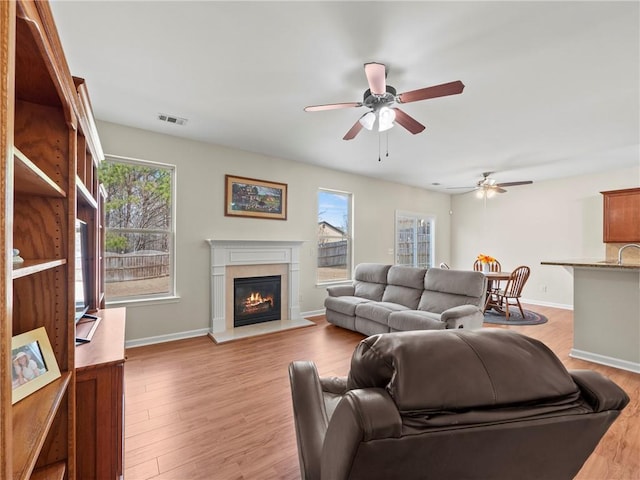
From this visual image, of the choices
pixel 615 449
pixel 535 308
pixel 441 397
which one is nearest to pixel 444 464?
pixel 441 397

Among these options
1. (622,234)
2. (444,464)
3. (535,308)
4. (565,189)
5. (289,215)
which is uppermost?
(565,189)

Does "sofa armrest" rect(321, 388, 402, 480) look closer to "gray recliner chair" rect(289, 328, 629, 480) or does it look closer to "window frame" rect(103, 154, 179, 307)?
"gray recliner chair" rect(289, 328, 629, 480)

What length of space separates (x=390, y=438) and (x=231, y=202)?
13.3 feet

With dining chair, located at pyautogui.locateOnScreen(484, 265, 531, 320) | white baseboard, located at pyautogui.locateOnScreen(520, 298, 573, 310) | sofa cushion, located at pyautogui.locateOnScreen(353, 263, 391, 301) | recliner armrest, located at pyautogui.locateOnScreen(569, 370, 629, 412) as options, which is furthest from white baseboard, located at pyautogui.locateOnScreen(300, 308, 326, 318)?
white baseboard, located at pyautogui.locateOnScreen(520, 298, 573, 310)

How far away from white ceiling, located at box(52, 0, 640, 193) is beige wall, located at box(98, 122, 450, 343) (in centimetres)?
24

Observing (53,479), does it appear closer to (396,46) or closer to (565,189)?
(396,46)

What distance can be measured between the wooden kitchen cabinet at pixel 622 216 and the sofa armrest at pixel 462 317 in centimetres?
334

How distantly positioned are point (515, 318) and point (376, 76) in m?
4.87

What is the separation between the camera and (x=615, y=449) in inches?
72.6

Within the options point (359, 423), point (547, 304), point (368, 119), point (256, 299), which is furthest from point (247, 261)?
point (547, 304)

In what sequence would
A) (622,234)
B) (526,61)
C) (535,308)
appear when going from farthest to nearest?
1. (535,308)
2. (622,234)
3. (526,61)

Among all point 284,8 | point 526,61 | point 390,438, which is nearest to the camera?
point 390,438

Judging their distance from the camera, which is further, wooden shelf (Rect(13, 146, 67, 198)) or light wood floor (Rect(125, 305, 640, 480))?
light wood floor (Rect(125, 305, 640, 480))

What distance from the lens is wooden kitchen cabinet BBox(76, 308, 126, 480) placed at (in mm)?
1298
